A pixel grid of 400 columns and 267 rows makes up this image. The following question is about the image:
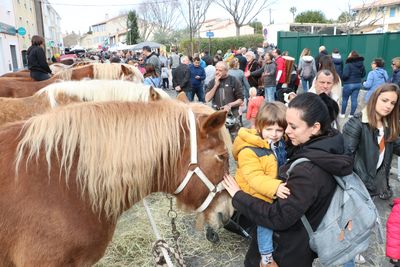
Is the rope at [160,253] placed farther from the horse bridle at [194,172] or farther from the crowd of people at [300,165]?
the horse bridle at [194,172]

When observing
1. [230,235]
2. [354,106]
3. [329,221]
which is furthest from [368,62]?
[329,221]

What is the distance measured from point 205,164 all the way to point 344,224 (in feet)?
2.75

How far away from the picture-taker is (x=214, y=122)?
69.5 inches

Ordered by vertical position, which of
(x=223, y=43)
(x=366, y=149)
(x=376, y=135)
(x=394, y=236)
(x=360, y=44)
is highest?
(x=223, y=43)

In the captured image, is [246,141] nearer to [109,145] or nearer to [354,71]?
[109,145]

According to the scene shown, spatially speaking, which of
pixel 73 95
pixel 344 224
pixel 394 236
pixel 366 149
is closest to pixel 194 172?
pixel 344 224

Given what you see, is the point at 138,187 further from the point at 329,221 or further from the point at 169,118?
the point at 329,221

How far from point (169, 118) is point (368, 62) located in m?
16.5

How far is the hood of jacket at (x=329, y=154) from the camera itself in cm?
166

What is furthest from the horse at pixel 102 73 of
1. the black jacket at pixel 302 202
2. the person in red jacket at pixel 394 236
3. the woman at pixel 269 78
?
the woman at pixel 269 78

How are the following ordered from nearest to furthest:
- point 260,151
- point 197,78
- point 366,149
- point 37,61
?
point 260,151 → point 366,149 → point 37,61 → point 197,78

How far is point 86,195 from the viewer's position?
1638mm

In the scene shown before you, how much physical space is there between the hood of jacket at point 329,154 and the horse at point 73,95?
2.04 m

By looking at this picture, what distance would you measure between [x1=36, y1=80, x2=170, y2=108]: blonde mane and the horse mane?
1724 mm
